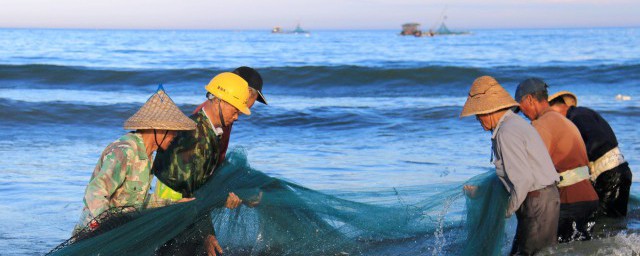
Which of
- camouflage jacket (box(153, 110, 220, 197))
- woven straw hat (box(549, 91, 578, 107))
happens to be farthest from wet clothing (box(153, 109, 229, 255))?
woven straw hat (box(549, 91, 578, 107))

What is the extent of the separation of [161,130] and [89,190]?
0.46m

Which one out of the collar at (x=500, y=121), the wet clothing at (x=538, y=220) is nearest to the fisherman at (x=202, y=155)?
the collar at (x=500, y=121)

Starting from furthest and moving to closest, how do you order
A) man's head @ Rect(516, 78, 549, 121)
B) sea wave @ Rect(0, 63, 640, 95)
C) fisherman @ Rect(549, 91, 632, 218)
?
sea wave @ Rect(0, 63, 640, 95) → fisherman @ Rect(549, 91, 632, 218) → man's head @ Rect(516, 78, 549, 121)

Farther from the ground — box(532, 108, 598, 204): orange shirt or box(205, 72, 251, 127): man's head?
box(205, 72, 251, 127): man's head

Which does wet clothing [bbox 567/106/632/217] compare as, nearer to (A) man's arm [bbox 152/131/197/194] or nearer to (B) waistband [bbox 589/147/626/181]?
(B) waistband [bbox 589/147/626/181]

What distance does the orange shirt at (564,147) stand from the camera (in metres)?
5.07

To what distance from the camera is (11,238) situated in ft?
21.3

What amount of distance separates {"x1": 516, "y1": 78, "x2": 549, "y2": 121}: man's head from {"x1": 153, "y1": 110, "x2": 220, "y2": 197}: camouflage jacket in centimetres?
202

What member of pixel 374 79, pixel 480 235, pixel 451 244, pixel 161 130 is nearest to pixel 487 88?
pixel 480 235

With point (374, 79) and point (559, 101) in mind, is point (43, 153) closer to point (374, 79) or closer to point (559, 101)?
point (559, 101)

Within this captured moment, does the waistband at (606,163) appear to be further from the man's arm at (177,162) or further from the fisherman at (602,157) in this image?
the man's arm at (177,162)

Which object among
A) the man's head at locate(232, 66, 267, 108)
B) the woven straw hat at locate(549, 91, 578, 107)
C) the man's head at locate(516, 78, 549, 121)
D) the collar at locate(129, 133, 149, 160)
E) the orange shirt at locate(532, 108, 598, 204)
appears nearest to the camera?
the collar at locate(129, 133, 149, 160)

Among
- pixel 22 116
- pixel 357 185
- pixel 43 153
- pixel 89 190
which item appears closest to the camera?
pixel 89 190

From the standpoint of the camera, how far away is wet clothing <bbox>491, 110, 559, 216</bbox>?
4.34 meters
